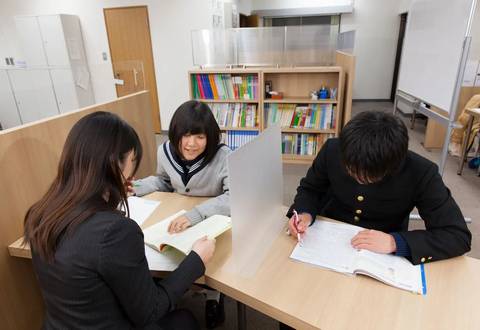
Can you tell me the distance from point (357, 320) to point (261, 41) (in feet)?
10.3

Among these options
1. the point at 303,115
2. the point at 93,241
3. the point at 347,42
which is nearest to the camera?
the point at 93,241

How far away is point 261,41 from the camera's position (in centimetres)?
343

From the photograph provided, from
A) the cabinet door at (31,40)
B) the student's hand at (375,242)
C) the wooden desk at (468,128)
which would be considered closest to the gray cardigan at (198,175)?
the student's hand at (375,242)

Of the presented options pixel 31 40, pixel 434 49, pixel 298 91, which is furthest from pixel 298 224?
pixel 31 40

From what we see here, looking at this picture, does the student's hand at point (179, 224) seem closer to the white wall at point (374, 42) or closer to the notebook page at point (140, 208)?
the notebook page at point (140, 208)

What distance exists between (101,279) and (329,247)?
0.72 meters

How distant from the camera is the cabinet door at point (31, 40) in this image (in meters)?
4.71

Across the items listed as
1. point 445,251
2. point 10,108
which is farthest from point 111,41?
point 445,251

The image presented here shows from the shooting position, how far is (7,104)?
13.0 ft

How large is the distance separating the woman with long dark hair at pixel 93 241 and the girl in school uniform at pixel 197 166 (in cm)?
50

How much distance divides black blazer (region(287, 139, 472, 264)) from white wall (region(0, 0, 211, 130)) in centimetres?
389

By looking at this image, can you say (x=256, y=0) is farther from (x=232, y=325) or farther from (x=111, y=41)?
(x=232, y=325)

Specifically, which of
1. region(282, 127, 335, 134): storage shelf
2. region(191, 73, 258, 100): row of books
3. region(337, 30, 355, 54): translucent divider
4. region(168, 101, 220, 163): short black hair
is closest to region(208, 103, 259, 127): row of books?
region(191, 73, 258, 100): row of books

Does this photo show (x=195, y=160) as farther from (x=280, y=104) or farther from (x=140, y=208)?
(x=280, y=104)
